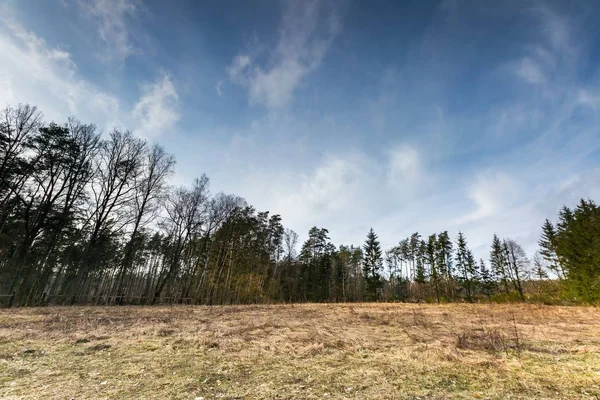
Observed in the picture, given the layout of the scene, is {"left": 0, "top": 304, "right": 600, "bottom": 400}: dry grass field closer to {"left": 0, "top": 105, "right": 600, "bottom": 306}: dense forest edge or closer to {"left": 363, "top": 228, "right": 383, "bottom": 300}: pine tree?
{"left": 0, "top": 105, "right": 600, "bottom": 306}: dense forest edge

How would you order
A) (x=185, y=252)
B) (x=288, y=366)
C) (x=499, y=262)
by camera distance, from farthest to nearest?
(x=499, y=262)
(x=185, y=252)
(x=288, y=366)

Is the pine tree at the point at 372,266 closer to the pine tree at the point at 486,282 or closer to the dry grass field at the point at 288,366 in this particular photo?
the pine tree at the point at 486,282

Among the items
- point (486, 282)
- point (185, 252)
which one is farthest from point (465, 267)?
point (185, 252)

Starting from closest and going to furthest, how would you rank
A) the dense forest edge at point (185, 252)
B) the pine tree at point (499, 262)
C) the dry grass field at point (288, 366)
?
the dry grass field at point (288, 366)
the dense forest edge at point (185, 252)
the pine tree at point (499, 262)

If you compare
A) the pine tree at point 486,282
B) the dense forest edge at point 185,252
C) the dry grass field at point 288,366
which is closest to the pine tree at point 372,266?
the dense forest edge at point 185,252

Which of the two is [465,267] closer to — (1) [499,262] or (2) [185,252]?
(1) [499,262]

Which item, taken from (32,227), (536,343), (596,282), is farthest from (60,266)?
(596,282)

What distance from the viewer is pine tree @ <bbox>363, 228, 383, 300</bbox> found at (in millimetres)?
42375

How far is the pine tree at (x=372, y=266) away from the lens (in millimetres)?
42375

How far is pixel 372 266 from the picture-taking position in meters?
44.5

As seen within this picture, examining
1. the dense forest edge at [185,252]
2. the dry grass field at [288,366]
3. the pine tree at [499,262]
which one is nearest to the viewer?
the dry grass field at [288,366]

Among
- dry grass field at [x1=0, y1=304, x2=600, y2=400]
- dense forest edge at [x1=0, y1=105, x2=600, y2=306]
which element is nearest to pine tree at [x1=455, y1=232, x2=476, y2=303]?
dense forest edge at [x1=0, y1=105, x2=600, y2=306]

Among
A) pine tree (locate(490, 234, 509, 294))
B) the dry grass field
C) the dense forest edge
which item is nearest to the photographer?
the dry grass field

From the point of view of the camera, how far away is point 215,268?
29531 millimetres
